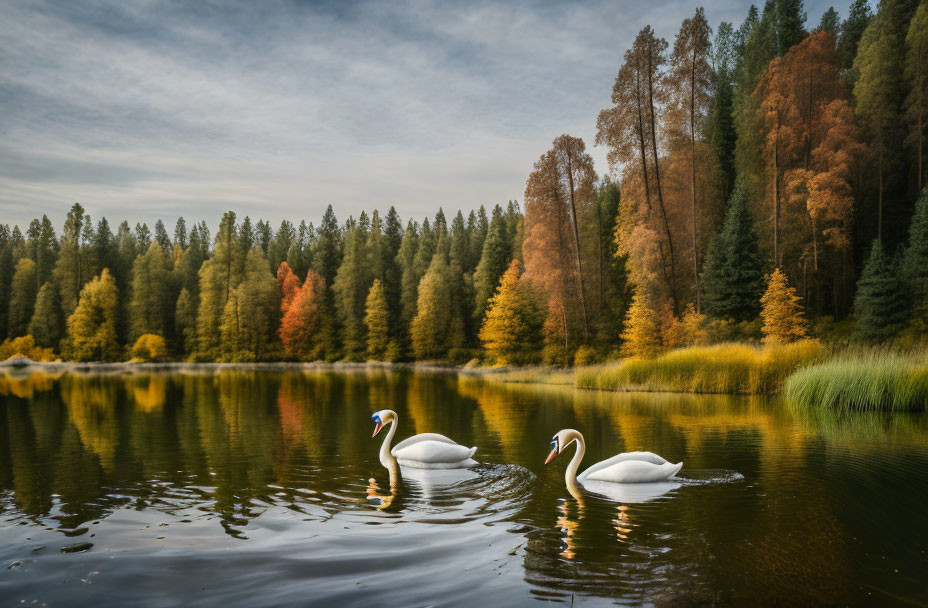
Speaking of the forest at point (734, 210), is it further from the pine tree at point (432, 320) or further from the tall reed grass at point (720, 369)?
the tall reed grass at point (720, 369)

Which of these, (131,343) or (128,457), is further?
(131,343)

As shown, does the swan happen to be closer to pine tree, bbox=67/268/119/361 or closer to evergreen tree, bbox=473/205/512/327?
evergreen tree, bbox=473/205/512/327

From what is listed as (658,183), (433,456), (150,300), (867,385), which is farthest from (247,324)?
(433,456)

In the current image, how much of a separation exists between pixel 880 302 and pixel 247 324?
216ft

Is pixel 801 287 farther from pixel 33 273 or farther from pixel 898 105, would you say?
pixel 33 273

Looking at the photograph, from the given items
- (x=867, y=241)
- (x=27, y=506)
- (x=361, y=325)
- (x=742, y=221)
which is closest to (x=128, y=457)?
(x=27, y=506)

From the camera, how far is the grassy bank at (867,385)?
19.6m

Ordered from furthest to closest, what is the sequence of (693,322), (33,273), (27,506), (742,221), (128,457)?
(33,273) → (742,221) → (693,322) → (128,457) → (27,506)

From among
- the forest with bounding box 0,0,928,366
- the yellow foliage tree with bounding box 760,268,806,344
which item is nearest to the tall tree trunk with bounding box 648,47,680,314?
the forest with bounding box 0,0,928,366

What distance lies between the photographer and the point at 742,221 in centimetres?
4156

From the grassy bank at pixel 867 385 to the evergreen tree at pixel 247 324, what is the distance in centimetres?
6753

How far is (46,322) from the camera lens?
79875mm

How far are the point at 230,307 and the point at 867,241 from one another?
66799 mm

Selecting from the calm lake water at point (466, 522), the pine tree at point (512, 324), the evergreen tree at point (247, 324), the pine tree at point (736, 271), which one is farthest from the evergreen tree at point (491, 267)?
the calm lake water at point (466, 522)
